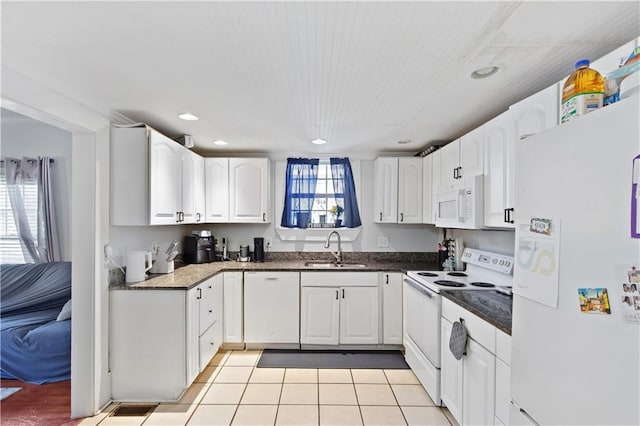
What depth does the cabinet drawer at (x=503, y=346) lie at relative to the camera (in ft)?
4.91

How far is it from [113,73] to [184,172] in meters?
1.40

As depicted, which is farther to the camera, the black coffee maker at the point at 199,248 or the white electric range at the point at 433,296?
the black coffee maker at the point at 199,248

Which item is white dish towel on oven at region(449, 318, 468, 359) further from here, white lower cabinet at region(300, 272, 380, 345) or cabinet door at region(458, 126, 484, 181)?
white lower cabinet at region(300, 272, 380, 345)

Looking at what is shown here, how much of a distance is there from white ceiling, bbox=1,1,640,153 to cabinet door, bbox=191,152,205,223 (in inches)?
38.2

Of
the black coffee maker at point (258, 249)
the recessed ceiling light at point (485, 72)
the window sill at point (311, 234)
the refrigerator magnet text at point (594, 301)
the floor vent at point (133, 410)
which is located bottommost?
the floor vent at point (133, 410)

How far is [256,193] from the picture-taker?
3.71 meters

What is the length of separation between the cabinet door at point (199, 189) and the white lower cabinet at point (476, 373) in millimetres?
2616

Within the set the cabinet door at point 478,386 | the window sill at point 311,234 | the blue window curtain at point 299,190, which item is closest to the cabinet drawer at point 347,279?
the window sill at point 311,234

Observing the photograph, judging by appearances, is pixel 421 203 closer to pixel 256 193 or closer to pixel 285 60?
Result: pixel 256 193

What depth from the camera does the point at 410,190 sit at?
3590 millimetres

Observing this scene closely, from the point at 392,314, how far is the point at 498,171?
1.88 m

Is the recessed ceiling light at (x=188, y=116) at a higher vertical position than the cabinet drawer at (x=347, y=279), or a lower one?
higher

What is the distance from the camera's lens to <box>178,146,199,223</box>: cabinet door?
3.03m

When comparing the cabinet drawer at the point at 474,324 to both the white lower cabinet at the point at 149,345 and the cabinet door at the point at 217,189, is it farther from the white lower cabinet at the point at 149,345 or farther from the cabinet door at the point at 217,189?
the cabinet door at the point at 217,189
